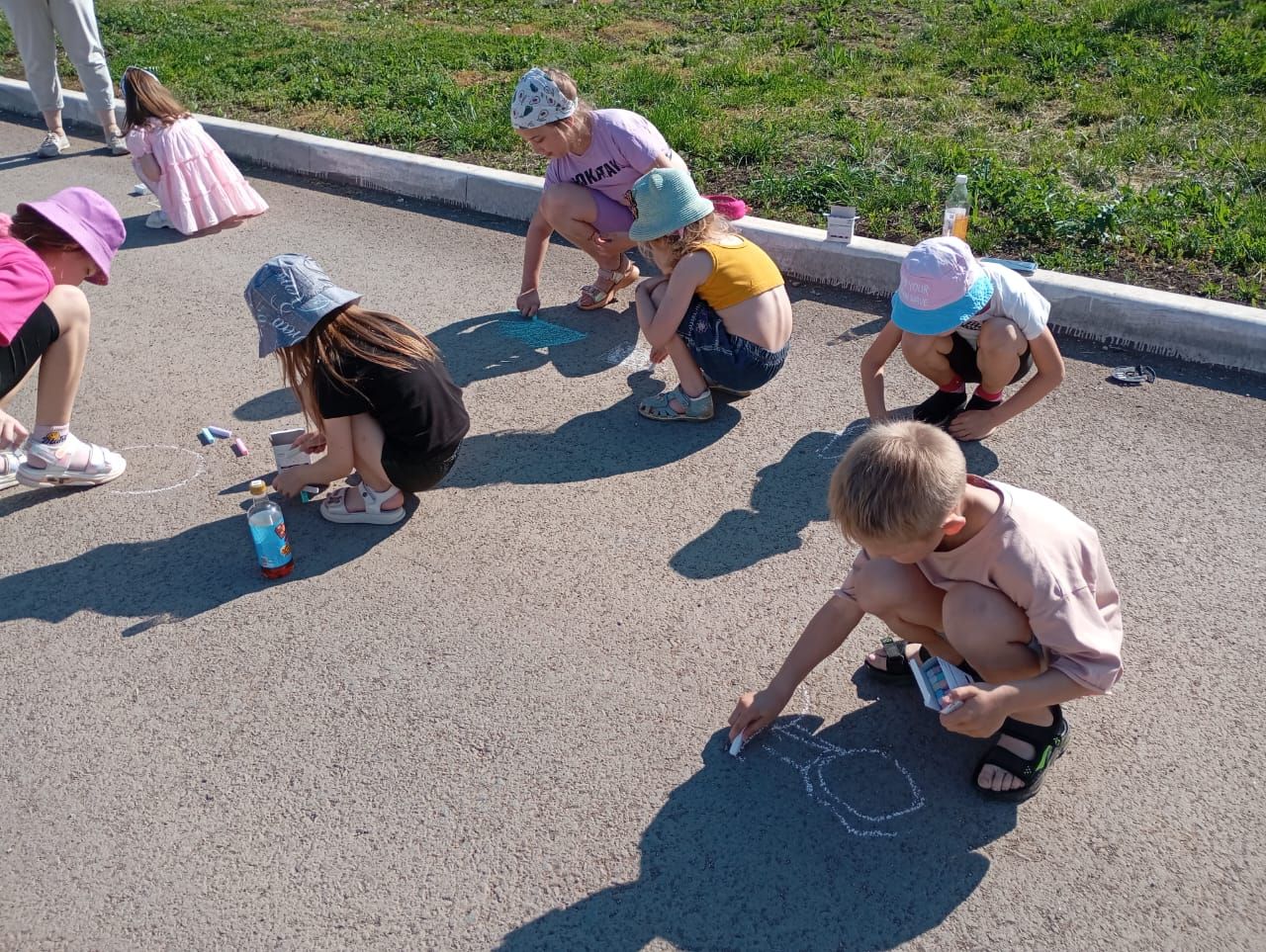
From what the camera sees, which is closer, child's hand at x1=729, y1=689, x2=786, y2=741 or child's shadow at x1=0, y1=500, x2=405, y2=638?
child's hand at x1=729, y1=689, x2=786, y2=741

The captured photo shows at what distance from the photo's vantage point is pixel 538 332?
5.34 m

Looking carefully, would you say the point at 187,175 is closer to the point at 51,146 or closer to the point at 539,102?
the point at 51,146

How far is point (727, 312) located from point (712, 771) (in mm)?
2051

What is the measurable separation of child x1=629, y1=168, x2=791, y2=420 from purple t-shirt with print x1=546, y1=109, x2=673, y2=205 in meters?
0.74

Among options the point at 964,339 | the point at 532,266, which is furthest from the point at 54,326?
the point at 964,339

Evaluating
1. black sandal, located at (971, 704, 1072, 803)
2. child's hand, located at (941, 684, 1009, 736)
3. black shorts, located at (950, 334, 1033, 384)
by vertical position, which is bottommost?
black sandal, located at (971, 704, 1072, 803)

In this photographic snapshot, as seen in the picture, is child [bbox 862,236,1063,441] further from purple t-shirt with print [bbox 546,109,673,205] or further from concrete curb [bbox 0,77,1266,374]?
purple t-shirt with print [bbox 546,109,673,205]

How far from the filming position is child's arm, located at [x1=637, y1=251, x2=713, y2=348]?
173 inches

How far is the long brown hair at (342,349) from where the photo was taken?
143 inches

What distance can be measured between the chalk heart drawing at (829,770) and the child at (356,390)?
1591 millimetres

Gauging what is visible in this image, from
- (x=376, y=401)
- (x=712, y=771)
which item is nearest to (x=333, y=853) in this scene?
(x=712, y=771)

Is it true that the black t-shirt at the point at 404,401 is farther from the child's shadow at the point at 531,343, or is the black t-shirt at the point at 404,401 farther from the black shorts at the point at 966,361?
the black shorts at the point at 966,361

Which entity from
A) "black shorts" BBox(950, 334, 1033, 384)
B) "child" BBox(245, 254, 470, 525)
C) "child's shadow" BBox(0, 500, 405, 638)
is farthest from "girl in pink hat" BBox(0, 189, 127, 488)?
"black shorts" BBox(950, 334, 1033, 384)

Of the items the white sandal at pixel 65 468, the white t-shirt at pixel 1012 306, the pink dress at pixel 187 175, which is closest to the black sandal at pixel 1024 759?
the white t-shirt at pixel 1012 306
